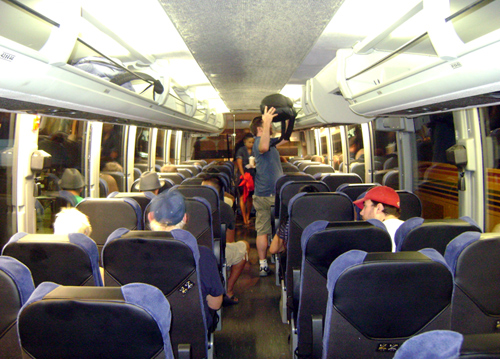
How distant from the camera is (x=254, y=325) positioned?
391cm

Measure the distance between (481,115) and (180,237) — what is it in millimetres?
3509

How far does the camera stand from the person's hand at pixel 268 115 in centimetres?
499

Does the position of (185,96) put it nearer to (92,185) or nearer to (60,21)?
(92,185)

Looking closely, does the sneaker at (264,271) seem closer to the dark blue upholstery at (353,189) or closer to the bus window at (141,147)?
the dark blue upholstery at (353,189)

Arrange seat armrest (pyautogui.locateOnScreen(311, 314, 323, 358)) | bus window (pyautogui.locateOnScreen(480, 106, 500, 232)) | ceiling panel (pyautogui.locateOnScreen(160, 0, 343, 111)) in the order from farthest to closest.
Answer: bus window (pyautogui.locateOnScreen(480, 106, 500, 232)) → ceiling panel (pyautogui.locateOnScreen(160, 0, 343, 111)) → seat armrest (pyautogui.locateOnScreen(311, 314, 323, 358))

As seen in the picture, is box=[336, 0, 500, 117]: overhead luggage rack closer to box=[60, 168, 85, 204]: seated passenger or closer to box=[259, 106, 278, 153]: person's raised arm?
box=[259, 106, 278, 153]: person's raised arm

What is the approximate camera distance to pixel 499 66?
5.94 ft

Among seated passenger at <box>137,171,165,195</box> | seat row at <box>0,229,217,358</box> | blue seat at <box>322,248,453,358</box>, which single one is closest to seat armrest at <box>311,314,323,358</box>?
blue seat at <box>322,248,453,358</box>

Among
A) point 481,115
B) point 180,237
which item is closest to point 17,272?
point 180,237

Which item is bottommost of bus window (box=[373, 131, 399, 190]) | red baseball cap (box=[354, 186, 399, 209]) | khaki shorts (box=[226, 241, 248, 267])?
khaki shorts (box=[226, 241, 248, 267])

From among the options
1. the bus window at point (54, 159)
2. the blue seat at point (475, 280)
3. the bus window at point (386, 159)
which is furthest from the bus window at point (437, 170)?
the bus window at point (54, 159)

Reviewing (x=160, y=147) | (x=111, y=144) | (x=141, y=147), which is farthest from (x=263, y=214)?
(x=160, y=147)

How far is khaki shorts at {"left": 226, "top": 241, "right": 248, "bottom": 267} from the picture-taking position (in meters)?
4.38

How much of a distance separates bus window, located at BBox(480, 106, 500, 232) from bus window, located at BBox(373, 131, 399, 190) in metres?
2.78
